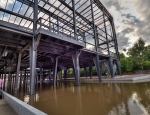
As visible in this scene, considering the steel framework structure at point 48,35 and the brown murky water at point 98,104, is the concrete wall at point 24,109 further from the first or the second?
the steel framework structure at point 48,35

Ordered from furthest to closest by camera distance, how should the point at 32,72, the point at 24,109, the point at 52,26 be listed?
the point at 52,26 → the point at 32,72 → the point at 24,109

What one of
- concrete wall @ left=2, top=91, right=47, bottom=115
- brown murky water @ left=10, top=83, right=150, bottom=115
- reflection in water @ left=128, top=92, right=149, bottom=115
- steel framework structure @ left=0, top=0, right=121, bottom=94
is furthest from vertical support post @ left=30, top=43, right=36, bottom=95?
reflection in water @ left=128, top=92, right=149, bottom=115

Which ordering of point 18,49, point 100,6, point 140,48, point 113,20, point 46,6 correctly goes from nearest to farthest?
1. point 18,49
2. point 46,6
3. point 100,6
4. point 113,20
5. point 140,48

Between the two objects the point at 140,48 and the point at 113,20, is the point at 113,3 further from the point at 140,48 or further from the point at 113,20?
the point at 140,48

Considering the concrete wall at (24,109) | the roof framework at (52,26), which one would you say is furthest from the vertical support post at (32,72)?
the concrete wall at (24,109)

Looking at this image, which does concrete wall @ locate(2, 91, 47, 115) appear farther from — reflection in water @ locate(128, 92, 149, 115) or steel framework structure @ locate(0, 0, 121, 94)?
steel framework structure @ locate(0, 0, 121, 94)

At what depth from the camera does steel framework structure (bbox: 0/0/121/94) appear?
29.3ft

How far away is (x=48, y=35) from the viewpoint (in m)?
9.10

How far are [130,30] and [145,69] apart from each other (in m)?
14.2

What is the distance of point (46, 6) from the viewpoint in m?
15.9

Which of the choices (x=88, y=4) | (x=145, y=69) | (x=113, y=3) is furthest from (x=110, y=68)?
(x=145, y=69)

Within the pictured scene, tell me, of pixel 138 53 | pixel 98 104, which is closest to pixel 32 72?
pixel 98 104

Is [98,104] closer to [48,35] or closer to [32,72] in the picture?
[32,72]

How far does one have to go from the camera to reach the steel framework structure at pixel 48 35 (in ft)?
29.3
